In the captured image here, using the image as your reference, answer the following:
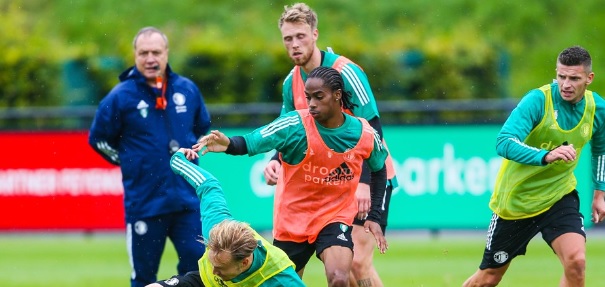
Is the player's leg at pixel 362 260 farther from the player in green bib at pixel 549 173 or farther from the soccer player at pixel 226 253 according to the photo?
the soccer player at pixel 226 253

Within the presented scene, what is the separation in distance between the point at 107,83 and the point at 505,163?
1449 cm

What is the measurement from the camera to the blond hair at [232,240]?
7582mm

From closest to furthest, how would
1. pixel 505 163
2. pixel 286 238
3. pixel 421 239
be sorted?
1. pixel 286 238
2. pixel 505 163
3. pixel 421 239

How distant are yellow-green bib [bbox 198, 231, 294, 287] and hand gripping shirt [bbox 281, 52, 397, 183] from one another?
1661mm

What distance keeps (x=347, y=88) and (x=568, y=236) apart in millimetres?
2022

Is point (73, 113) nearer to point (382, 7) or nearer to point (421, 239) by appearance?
point (421, 239)

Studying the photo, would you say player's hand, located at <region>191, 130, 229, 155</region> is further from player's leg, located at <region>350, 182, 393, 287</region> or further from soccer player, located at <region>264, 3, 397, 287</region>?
player's leg, located at <region>350, 182, 393, 287</region>

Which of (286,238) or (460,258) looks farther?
(460,258)

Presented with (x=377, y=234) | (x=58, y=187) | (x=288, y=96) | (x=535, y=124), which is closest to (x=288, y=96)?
(x=288, y=96)

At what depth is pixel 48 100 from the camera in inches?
908

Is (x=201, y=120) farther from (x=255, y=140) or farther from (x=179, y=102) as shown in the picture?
(x=255, y=140)

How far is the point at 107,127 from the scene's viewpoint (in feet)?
34.7

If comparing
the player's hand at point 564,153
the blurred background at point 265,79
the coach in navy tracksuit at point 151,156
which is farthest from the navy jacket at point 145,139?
the blurred background at point 265,79

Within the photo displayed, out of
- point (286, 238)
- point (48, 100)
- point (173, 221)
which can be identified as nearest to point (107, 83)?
point (48, 100)
